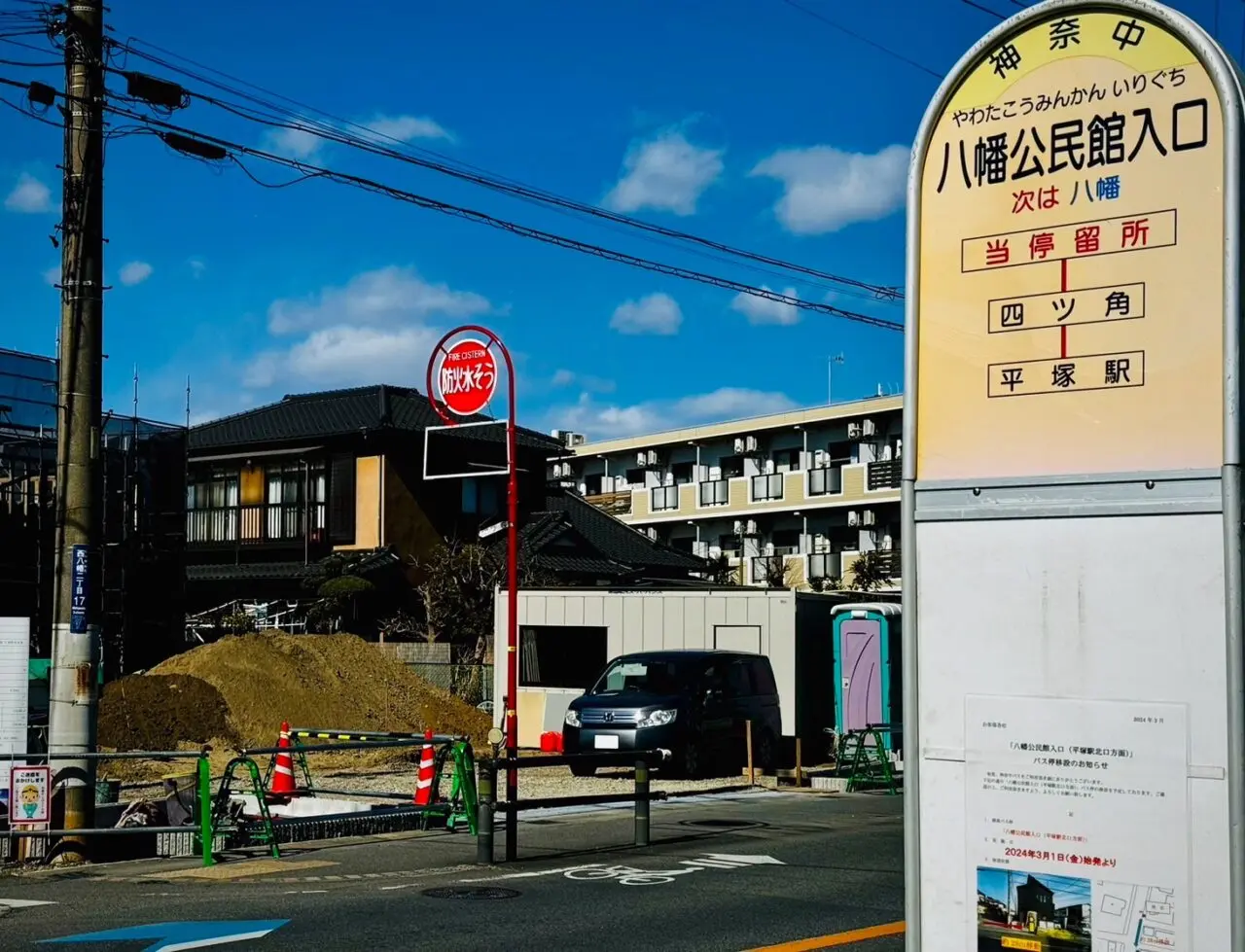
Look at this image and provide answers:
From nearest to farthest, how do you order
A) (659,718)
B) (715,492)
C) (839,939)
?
(839,939) < (659,718) < (715,492)

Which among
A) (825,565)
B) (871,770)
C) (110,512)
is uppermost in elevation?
(110,512)

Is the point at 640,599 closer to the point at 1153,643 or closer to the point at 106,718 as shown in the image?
the point at 106,718

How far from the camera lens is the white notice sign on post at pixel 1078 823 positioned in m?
3.32

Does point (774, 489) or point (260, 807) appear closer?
point (260, 807)

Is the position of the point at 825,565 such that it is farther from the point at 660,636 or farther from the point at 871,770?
the point at 871,770

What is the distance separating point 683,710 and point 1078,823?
17.7 meters

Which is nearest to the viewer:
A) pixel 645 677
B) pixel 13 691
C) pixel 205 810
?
pixel 205 810

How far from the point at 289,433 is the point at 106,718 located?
654 inches

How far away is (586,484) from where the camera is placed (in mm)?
60594

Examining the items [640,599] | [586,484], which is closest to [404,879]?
[640,599]

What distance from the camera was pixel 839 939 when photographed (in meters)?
8.69

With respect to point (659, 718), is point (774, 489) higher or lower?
higher

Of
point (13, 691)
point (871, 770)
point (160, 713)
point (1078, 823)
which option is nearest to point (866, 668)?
point (871, 770)

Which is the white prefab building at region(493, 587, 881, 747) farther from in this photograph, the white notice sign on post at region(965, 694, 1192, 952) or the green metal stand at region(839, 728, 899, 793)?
the white notice sign on post at region(965, 694, 1192, 952)
